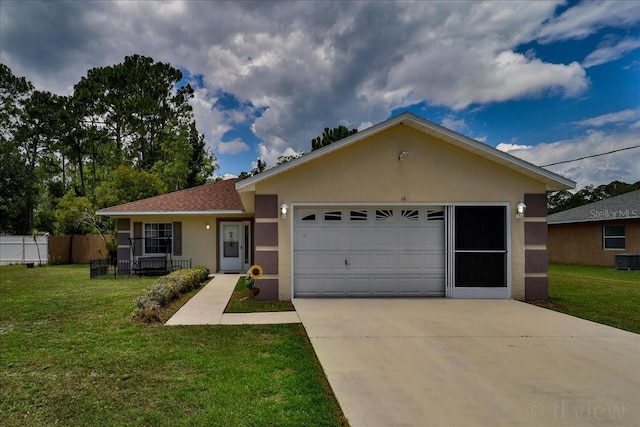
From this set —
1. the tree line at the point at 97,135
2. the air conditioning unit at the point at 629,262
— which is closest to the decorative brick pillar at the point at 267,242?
the air conditioning unit at the point at 629,262

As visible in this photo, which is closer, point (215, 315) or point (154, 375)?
point (154, 375)

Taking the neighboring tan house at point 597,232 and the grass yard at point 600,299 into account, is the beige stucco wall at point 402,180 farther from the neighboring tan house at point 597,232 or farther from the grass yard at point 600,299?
the neighboring tan house at point 597,232

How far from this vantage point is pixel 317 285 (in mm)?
9703

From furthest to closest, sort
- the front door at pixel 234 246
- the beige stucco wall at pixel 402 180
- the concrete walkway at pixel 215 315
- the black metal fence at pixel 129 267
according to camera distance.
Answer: the front door at pixel 234 246
the black metal fence at pixel 129 267
the beige stucco wall at pixel 402 180
the concrete walkway at pixel 215 315

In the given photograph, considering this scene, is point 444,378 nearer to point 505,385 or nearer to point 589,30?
point 505,385

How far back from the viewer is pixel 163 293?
331 inches

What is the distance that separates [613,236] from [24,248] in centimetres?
3072

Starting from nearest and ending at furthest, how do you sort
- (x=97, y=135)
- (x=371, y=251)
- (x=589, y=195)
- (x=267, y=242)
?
(x=267, y=242), (x=371, y=251), (x=97, y=135), (x=589, y=195)

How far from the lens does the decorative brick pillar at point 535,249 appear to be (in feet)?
30.9

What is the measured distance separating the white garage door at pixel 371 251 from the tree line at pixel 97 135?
1969cm

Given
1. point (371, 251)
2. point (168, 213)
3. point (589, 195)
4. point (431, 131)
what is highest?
point (589, 195)

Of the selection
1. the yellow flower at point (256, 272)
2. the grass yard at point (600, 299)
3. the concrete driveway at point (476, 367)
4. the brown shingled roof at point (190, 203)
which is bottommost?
the grass yard at point (600, 299)

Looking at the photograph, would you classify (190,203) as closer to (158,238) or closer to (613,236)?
(158,238)

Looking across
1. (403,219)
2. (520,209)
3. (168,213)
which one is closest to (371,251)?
(403,219)
